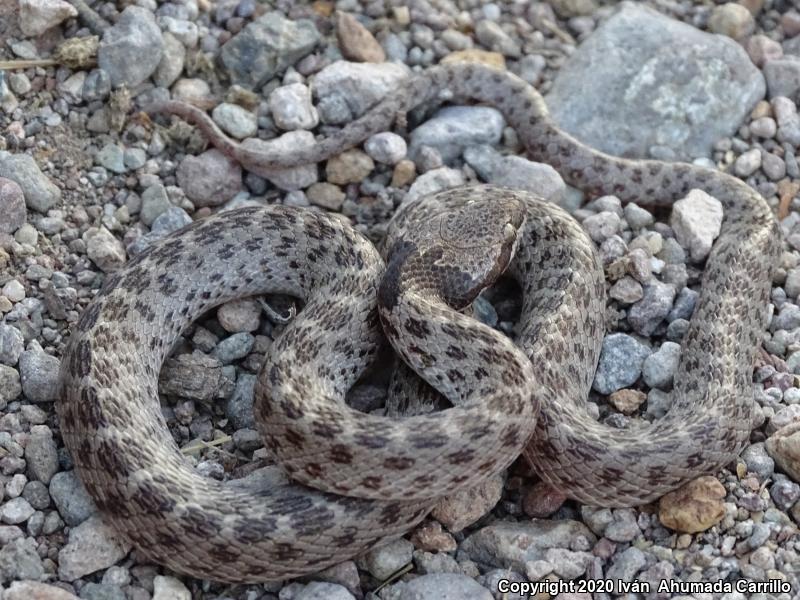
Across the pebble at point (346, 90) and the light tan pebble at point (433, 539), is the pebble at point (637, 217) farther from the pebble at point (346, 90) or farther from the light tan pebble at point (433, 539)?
the light tan pebble at point (433, 539)

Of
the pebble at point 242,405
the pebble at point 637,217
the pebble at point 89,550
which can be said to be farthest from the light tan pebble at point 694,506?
the pebble at point 89,550

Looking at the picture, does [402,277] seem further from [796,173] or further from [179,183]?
[796,173]

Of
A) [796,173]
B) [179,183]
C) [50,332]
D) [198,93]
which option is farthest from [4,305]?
[796,173]

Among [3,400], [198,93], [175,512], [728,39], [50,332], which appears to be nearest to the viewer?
[175,512]

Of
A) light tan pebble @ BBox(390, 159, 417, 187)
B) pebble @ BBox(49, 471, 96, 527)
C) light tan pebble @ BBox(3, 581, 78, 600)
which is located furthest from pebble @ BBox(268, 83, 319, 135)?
light tan pebble @ BBox(3, 581, 78, 600)

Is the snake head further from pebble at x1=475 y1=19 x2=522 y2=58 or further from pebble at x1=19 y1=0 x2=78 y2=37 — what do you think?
pebble at x1=19 y1=0 x2=78 y2=37
